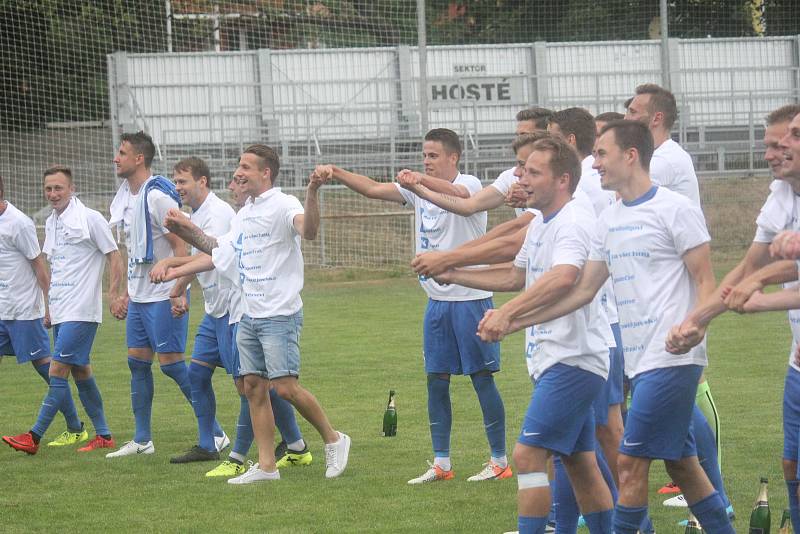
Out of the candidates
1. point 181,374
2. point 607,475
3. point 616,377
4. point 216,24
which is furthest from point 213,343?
point 216,24

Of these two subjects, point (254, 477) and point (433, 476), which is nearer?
point (433, 476)

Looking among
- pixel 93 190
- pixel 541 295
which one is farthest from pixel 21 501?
pixel 93 190

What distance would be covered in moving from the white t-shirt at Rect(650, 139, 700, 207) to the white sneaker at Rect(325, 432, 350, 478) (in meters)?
2.77

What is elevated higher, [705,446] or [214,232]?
[214,232]

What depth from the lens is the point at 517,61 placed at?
92.8ft

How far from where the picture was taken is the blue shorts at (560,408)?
17.5 ft

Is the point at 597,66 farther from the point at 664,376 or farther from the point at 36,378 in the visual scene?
the point at 664,376

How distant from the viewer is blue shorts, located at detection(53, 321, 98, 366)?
30.3ft

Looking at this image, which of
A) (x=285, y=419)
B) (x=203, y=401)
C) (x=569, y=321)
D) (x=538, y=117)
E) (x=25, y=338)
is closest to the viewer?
(x=569, y=321)

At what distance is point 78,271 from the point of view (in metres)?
9.36

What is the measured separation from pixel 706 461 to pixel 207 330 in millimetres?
3955

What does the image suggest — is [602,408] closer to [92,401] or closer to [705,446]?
[705,446]

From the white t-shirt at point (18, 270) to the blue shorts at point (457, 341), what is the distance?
3613 millimetres

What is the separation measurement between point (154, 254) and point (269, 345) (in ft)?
5.76
